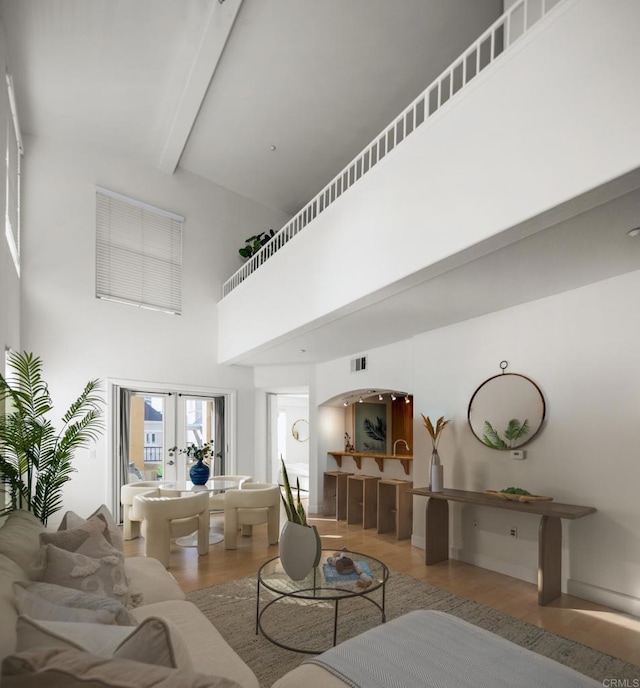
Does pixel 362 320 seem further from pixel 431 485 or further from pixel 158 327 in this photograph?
pixel 158 327

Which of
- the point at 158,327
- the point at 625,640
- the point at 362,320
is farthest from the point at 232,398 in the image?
the point at 625,640

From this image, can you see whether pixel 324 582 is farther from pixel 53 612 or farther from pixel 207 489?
pixel 207 489

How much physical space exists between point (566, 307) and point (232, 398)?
5748 mm

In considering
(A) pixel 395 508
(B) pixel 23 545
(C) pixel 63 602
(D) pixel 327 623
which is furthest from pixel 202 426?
(C) pixel 63 602

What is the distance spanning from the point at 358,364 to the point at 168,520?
3.50 meters

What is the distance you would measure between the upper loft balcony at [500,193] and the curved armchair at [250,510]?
2078mm

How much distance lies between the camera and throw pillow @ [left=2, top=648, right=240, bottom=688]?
1085 millimetres

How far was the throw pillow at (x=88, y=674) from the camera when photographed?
108 centimetres

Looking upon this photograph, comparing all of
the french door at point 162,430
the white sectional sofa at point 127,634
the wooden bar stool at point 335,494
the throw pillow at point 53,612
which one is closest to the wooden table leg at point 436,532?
the wooden bar stool at point 335,494

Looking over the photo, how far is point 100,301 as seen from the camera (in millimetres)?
6910

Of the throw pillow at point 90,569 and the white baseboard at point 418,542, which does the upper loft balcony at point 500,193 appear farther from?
the throw pillow at point 90,569

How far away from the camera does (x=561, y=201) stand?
100 inches

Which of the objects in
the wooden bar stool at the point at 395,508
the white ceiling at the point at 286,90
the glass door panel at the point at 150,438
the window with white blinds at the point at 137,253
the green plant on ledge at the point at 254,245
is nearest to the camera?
the white ceiling at the point at 286,90

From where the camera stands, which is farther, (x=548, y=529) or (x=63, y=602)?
Result: (x=548, y=529)
